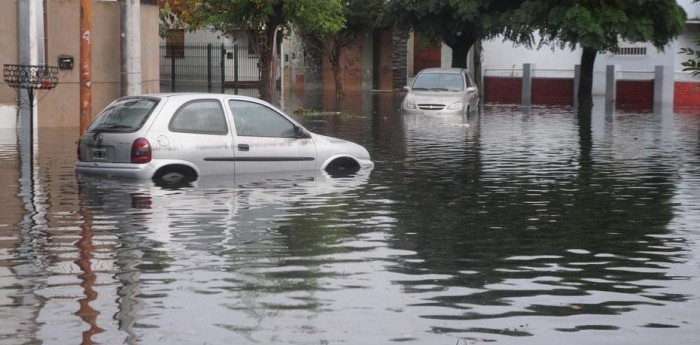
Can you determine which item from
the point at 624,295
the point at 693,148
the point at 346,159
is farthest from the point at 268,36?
the point at 624,295

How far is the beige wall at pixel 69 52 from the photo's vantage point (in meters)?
26.7

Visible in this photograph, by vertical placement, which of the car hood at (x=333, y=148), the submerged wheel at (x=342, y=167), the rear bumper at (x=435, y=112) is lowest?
the submerged wheel at (x=342, y=167)

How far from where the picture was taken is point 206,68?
55.8 metres

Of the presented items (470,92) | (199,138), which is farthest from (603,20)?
(199,138)

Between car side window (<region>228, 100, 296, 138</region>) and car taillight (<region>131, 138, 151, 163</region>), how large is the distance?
132 centimetres

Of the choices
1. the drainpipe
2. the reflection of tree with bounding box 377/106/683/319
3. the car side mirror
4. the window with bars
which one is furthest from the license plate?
the window with bars

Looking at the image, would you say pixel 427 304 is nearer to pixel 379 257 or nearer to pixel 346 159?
pixel 379 257

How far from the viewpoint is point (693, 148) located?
1018 inches

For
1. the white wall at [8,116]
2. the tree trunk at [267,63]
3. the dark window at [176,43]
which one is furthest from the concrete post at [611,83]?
the white wall at [8,116]

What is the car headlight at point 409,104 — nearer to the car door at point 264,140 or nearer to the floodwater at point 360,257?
the floodwater at point 360,257

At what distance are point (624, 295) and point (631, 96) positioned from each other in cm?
4799

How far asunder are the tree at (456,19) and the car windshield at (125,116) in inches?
1256

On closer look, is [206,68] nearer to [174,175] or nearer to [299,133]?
[299,133]

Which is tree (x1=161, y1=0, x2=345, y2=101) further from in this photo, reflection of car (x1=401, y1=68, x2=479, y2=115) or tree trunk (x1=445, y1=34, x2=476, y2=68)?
tree trunk (x1=445, y1=34, x2=476, y2=68)
